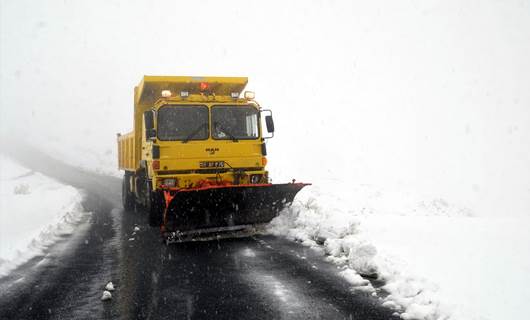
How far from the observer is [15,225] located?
1009 centimetres

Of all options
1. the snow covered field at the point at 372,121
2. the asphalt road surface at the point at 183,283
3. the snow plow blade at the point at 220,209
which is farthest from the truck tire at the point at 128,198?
the snow plow blade at the point at 220,209

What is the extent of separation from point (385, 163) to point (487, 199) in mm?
8698

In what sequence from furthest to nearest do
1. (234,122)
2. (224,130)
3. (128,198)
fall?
(128,198) → (234,122) → (224,130)

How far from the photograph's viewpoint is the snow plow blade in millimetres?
7652

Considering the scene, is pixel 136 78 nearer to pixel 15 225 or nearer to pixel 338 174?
pixel 338 174

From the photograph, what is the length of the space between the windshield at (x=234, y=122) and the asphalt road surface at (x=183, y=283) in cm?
214

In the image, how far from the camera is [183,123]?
893 cm

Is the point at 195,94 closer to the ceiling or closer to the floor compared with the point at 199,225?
closer to the ceiling

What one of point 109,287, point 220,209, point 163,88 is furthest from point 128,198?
point 109,287

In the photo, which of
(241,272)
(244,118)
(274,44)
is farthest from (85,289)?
(274,44)

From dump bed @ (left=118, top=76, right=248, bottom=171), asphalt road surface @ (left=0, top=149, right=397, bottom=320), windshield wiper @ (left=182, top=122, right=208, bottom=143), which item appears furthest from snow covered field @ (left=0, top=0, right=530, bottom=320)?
dump bed @ (left=118, top=76, right=248, bottom=171)

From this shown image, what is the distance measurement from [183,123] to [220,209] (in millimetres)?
1985

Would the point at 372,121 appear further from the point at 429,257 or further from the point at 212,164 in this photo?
the point at 429,257

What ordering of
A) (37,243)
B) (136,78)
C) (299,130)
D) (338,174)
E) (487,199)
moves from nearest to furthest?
(37,243) < (338,174) < (487,199) < (299,130) < (136,78)
